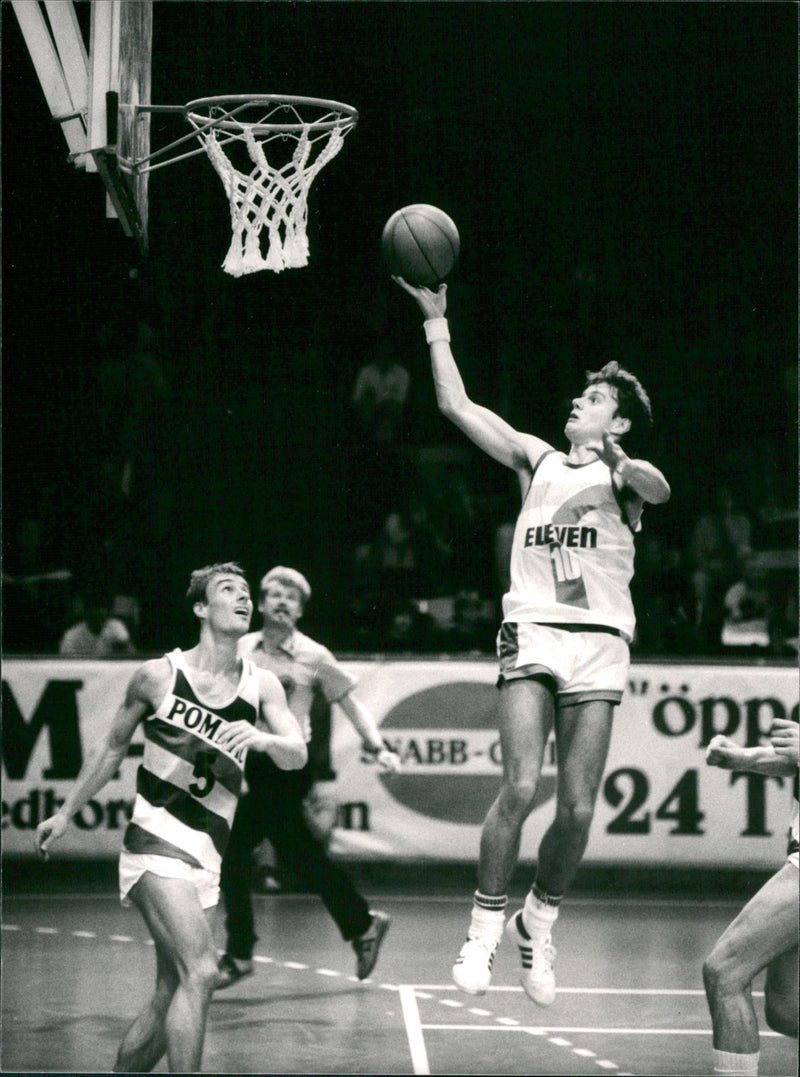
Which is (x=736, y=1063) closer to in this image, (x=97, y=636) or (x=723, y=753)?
(x=723, y=753)

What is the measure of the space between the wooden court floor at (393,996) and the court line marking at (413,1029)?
1 cm

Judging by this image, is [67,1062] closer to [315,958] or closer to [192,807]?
[192,807]

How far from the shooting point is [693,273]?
1350 centimetres

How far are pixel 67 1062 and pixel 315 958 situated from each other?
2351mm

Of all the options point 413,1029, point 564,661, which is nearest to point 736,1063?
point 564,661

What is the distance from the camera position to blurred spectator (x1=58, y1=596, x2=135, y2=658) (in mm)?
11359

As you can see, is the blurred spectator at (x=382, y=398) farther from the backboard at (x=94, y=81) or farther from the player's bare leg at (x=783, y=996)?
A: the player's bare leg at (x=783, y=996)

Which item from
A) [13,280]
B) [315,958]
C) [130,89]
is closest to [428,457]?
[13,280]

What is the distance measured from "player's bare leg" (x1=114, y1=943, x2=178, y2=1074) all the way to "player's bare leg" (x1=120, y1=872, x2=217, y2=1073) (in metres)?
0.04

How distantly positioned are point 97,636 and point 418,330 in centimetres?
362

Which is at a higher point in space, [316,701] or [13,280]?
[13,280]

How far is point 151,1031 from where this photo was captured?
5930 mm

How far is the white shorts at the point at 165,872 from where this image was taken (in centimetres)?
593

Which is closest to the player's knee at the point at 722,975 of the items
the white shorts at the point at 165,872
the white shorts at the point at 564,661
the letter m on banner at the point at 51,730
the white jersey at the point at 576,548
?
the white shorts at the point at 564,661
